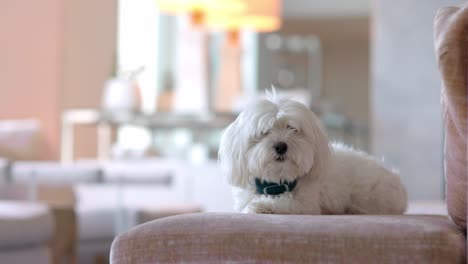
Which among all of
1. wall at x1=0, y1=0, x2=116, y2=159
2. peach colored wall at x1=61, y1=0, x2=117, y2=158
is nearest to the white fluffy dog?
wall at x1=0, y1=0, x2=116, y2=159

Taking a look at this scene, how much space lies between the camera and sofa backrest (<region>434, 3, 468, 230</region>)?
143 centimetres

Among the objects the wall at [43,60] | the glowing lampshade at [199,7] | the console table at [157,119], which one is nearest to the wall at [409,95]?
the glowing lampshade at [199,7]

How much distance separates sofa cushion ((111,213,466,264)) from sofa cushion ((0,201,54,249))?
174 cm

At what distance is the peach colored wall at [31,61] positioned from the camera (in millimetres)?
6328

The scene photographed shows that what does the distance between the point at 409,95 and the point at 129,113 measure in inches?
Answer: 72.9

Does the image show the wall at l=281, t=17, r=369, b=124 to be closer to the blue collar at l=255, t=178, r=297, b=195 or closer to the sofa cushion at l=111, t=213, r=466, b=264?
the blue collar at l=255, t=178, r=297, b=195

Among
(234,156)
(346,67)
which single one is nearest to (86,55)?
(234,156)

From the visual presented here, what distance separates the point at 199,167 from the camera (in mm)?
5398

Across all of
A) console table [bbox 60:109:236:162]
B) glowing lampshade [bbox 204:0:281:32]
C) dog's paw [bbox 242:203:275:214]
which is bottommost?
console table [bbox 60:109:236:162]

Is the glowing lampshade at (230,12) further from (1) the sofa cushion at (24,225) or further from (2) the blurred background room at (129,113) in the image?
(1) the sofa cushion at (24,225)

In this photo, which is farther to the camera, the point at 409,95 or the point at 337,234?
the point at 409,95

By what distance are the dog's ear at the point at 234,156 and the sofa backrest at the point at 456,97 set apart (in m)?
0.43

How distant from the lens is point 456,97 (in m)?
1.43

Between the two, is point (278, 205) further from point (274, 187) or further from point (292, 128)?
point (292, 128)
